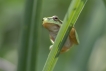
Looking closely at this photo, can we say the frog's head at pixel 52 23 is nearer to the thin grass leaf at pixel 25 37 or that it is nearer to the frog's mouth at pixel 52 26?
the frog's mouth at pixel 52 26

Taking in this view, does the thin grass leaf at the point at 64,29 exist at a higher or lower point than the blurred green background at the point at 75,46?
higher

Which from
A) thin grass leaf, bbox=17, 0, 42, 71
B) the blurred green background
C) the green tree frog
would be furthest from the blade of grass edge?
the blurred green background

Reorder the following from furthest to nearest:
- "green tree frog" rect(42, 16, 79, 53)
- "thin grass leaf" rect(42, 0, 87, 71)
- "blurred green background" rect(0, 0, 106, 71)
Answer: "blurred green background" rect(0, 0, 106, 71), "green tree frog" rect(42, 16, 79, 53), "thin grass leaf" rect(42, 0, 87, 71)

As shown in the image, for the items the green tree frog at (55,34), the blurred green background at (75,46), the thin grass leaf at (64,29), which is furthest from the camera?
the blurred green background at (75,46)

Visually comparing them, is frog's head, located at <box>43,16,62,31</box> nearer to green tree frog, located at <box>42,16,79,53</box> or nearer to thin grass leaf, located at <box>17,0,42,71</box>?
green tree frog, located at <box>42,16,79,53</box>

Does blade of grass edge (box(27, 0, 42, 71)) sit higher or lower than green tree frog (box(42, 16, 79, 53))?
higher

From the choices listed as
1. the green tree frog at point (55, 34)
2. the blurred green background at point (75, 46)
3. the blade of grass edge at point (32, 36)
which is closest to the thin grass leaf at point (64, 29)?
the blade of grass edge at point (32, 36)

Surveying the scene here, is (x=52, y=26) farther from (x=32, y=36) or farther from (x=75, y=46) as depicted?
(x=75, y=46)

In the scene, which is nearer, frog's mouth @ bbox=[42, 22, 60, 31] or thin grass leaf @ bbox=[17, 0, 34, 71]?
thin grass leaf @ bbox=[17, 0, 34, 71]
